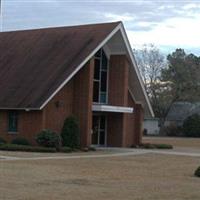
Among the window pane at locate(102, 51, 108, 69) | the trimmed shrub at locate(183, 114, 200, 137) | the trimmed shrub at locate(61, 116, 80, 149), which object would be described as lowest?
the trimmed shrub at locate(61, 116, 80, 149)

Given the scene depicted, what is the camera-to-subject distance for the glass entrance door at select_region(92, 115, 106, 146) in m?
42.3

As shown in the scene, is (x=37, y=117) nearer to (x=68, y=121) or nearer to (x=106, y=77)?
(x=68, y=121)

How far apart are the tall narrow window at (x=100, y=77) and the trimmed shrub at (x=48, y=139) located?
6903mm

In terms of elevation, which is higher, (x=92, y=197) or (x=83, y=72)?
(x=83, y=72)

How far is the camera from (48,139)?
34.5 m

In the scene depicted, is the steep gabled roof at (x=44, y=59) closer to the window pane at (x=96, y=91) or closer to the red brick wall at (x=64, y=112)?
the red brick wall at (x=64, y=112)

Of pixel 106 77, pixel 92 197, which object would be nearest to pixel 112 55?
pixel 106 77

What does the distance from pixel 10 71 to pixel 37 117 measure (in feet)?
15.3

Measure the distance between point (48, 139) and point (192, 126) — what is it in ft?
163

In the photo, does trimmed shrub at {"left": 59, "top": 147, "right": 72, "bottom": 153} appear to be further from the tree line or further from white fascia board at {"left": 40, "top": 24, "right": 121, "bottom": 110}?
the tree line

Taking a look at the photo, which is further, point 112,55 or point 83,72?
point 112,55

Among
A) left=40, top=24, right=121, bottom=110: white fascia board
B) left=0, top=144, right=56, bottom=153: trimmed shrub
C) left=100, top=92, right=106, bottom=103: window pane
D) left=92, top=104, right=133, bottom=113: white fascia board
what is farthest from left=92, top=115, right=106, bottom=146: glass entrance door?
left=0, top=144, right=56, bottom=153: trimmed shrub

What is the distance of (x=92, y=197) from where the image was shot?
46.9 feet

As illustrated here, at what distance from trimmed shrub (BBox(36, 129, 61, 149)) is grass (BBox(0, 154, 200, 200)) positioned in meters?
8.73
